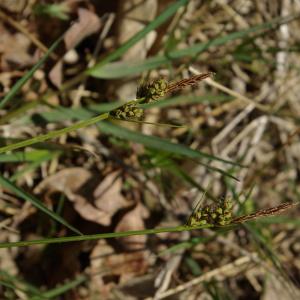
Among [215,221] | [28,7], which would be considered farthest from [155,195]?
[215,221]

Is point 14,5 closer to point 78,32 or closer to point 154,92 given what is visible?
point 78,32

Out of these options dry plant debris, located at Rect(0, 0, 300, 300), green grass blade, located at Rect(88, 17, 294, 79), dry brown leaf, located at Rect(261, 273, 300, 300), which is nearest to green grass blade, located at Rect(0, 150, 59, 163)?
dry plant debris, located at Rect(0, 0, 300, 300)

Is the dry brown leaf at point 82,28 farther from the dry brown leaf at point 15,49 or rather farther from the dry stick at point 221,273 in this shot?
the dry stick at point 221,273

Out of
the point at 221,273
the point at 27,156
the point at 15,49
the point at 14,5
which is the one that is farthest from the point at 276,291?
the point at 14,5

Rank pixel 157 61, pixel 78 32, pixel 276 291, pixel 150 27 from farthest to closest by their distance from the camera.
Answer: pixel 276 291, pixel 78 32, pixel 157 61, pixel 150 27

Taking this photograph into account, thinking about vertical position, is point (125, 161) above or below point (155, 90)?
above

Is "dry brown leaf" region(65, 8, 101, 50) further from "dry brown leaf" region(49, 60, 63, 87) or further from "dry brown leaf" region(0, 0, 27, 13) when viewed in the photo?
"dry brown leaf" region(0, 0, 27, 13)
